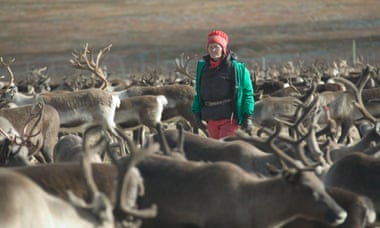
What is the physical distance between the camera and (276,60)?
5469 cm

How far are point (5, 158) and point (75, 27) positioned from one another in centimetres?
6487

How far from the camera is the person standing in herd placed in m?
Result: 7.70

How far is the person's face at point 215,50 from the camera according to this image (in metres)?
7.53

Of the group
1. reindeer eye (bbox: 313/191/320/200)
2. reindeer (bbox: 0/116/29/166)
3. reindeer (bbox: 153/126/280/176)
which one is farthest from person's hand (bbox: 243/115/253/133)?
reindeer eye (bbox: 313/191/320/200)

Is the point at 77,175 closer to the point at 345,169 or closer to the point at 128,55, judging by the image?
the point at 345,169

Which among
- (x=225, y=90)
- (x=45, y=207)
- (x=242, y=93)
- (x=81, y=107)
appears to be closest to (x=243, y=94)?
(x=242, y=93)

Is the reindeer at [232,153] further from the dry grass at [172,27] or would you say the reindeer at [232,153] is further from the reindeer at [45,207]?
the dry grass at [172,27]

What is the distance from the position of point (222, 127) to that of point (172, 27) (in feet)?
218

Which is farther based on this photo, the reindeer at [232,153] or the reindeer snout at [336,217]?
the reindeer at [232,153]

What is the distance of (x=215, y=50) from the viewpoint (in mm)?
7555

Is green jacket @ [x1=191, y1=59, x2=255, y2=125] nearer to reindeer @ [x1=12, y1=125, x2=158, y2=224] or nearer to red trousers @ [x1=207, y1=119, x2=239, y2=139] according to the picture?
red trousers @ [x1=207, y1=119, x2=239, y2=139]

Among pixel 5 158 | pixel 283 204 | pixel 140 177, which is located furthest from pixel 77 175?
pixel 5 158

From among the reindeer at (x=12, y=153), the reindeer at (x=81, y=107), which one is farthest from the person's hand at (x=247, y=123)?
the reindeer at (x=81, y=107)

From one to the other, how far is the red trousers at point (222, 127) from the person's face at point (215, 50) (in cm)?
56
